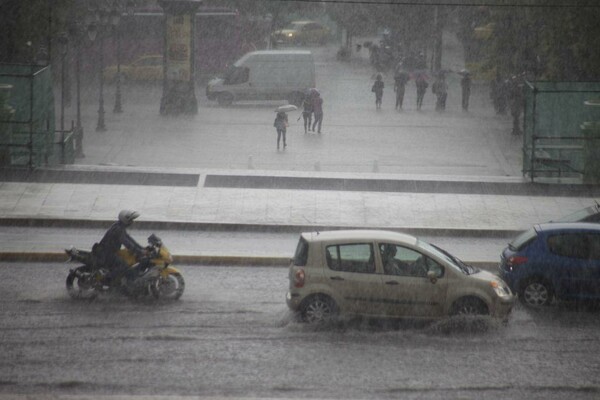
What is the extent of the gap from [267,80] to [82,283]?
1181 inches

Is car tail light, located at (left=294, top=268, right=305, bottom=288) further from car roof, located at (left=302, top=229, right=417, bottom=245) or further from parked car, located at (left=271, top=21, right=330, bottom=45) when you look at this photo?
parked car, located at (left=271, top=21, right=330, bottom=45)

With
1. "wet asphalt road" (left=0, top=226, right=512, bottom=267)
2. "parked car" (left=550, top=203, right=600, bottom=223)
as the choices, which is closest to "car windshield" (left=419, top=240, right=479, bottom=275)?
"wet asphalt road" (left=0, top=226, right=512, bottom=267)

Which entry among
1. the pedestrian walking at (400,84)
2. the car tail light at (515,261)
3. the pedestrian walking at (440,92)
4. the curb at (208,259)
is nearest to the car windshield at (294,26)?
the pedestrian walking at (400,84)

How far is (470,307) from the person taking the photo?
1380 cm

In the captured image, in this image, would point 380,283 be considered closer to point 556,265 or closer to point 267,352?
point 267,352

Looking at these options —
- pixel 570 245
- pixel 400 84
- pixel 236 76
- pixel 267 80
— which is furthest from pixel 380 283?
pixel 267 80

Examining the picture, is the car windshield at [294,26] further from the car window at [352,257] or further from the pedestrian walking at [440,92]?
the car window at [352,257]

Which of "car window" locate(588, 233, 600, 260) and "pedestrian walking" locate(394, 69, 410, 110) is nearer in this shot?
"car window" locate(588, 233, 600, 260)

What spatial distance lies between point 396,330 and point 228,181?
1022 cm

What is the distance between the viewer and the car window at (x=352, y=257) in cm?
1362

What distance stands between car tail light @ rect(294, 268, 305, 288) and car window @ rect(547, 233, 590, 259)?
11.3 feet

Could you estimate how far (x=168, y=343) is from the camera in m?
12.9

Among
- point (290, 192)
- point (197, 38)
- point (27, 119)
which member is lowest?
point (290, 192)

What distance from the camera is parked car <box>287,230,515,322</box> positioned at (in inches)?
533
